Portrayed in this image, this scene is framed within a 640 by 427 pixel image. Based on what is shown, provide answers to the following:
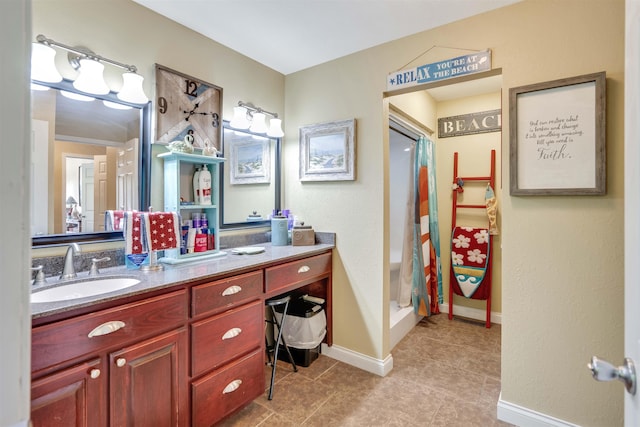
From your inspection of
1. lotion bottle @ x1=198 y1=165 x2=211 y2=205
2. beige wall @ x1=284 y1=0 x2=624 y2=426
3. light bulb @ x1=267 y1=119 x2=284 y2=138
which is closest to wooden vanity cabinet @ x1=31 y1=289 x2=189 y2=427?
lotion bottle @ x1=198 y1=165 x2=211 y2=205

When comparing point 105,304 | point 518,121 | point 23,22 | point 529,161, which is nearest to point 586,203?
point 529,161

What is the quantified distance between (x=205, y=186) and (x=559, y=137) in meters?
2.06

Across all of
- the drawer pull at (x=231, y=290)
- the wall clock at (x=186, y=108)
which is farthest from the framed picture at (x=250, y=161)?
the drawer pull at (x=231, y=290)

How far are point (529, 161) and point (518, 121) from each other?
0.76 ft

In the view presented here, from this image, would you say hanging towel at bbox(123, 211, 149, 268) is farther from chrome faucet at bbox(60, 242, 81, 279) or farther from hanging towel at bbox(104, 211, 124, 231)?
chrome faucet at bbox(60, 242, 81, 279)

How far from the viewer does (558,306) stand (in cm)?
162

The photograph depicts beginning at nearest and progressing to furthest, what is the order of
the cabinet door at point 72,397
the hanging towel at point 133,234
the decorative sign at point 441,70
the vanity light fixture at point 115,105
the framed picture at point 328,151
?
1. the cabinet door at point 72,397
2. the hanging towel at point 133,234
3. the vanity light fixture at point 115,105
4. the decorative sign at point 441,70
5. the framed picture at point 328,151

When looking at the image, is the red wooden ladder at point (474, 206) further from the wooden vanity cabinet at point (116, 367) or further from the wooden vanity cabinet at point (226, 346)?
the wooden vanity cabinet at point (116, 367)

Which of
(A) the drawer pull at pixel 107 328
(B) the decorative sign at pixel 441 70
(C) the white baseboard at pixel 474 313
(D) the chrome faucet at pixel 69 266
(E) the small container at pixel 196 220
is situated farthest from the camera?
(C) the white baseboard at pixel 474 313

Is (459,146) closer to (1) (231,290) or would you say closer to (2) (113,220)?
(1) (231,290)

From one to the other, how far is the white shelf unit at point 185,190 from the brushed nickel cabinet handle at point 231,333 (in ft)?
1.62

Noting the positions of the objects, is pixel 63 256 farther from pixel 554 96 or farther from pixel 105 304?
pixel 554 96

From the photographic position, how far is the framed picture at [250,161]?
2.38m

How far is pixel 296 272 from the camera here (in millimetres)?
2084
